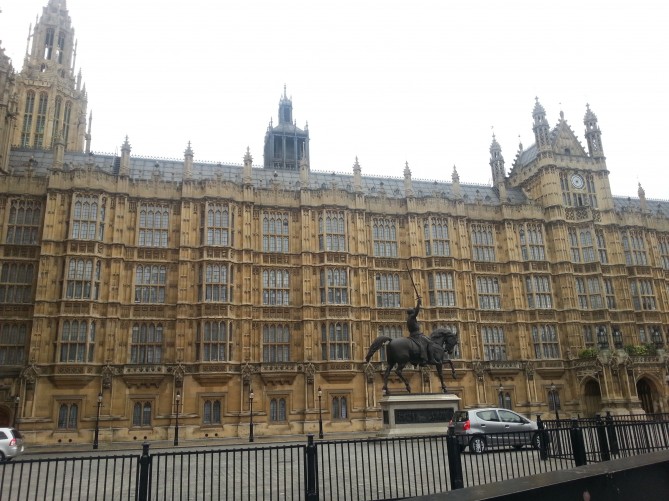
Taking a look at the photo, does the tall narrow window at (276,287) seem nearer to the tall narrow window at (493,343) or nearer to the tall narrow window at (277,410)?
the tall narrow window at (277,410)

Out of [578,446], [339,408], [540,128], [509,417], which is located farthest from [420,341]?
[540,128]

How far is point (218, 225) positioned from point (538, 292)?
28529mm

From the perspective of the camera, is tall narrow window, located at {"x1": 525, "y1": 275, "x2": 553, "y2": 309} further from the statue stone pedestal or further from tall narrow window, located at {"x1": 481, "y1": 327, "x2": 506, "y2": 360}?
the statue stone pedestal

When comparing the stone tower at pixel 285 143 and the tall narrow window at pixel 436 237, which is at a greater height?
the stone tower at pixel 285 143

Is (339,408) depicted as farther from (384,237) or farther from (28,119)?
(28,119)

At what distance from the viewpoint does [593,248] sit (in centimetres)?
4838

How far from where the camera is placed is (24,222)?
3762 cm

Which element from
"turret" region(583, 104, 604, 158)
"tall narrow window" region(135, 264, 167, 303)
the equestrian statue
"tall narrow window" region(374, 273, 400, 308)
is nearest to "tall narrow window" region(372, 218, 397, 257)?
"tall narrow window" region(374, 273, 400, 308)

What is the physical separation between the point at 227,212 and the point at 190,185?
3.59 m

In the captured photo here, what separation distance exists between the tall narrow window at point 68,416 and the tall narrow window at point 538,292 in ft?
121

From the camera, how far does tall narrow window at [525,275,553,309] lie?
151 ft

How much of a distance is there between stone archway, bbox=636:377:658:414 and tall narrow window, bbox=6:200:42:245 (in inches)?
1957

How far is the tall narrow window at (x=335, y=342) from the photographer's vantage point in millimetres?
39562

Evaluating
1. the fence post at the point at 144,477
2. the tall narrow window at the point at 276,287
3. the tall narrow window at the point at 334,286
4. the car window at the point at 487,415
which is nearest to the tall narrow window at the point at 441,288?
the tall narrow window at the point at 334,286
